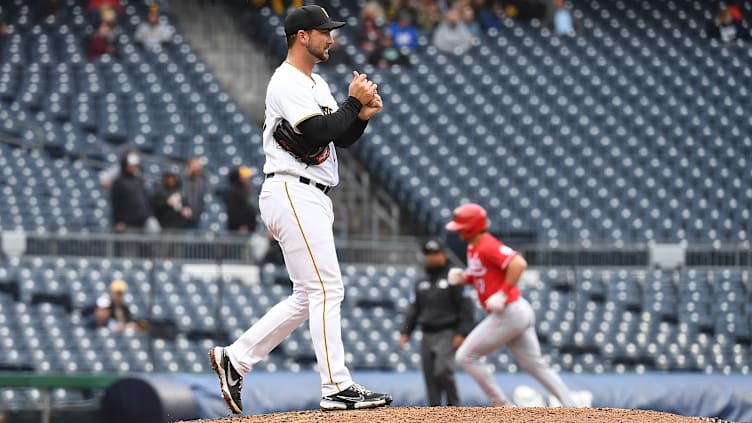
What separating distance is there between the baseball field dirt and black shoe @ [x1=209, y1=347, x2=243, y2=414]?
0.29 ft

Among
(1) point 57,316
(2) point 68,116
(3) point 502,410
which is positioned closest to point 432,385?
(3) point 502,410

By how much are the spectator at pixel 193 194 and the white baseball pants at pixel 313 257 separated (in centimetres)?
855

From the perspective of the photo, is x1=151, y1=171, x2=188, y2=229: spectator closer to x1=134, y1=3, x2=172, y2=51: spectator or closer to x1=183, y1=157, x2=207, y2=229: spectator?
x1=183, y1=157, x2=207, y2=229: spectator

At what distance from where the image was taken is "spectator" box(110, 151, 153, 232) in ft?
44.5

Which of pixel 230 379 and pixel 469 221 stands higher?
pixel 469 221

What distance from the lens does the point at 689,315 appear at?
13250 millimetres

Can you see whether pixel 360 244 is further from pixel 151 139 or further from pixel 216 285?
pixel 151 139

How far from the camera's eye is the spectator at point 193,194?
46.6ft

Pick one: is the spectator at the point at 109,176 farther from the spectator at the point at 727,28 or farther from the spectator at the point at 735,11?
the spectator at the point at 735,11

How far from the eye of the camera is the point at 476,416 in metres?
5.72

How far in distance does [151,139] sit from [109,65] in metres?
1.77

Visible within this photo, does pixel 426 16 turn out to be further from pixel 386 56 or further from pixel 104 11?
pixel 104 11

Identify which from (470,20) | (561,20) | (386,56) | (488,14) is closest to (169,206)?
(386,56)

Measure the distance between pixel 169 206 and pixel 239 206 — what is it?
740mm
